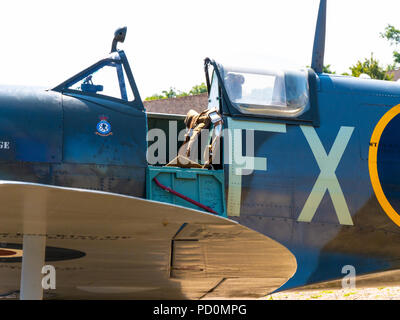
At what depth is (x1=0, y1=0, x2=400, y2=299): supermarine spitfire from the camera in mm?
4594

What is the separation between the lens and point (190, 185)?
508cm

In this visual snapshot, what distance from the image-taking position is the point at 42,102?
190 inches

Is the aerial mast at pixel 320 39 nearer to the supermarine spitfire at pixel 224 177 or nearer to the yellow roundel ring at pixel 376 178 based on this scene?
the supermarine spitfire at pixel 224 177

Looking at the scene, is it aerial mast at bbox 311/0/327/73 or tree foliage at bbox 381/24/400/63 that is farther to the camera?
tree foliage at bbox 381/24/400/63

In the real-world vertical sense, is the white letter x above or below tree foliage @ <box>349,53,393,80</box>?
below

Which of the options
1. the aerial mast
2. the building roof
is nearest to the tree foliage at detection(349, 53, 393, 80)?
the building roof

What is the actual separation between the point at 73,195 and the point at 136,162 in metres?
1.70

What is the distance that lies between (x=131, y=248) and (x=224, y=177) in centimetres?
107

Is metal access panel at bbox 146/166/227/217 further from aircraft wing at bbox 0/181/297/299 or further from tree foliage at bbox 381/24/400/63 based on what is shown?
tree foliage at bbox 381/24/400/63

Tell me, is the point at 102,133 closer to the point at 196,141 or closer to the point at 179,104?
the point at 196,141

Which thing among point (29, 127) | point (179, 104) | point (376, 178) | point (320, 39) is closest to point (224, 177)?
point (376, 178)

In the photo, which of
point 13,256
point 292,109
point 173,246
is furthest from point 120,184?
point 292,109
